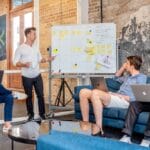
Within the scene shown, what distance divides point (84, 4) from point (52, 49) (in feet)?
4.80

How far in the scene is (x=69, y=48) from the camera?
18.8ft

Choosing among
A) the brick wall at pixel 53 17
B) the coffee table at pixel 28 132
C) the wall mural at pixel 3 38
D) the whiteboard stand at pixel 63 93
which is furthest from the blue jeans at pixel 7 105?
the wall mural at pixel 3 38

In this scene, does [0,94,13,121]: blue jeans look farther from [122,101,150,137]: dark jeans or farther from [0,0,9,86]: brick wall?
[0,0,9,86]: brick wall

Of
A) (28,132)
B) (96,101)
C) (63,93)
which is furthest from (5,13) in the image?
(28,132)

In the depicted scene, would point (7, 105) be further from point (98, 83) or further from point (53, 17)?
point (53, 17)

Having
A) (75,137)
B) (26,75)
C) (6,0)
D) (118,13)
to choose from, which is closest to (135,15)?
(118,13)

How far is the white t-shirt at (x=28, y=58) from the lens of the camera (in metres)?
5.21

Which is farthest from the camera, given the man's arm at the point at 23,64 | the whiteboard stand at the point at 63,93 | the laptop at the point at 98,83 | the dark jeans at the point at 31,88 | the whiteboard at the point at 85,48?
the whiteboard stand at the point at 63,93

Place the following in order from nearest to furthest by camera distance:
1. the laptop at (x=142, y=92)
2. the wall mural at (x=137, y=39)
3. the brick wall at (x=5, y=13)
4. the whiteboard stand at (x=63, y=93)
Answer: the laptop at (x=142, y=92), the wall mural at (x=137, y=39), the whiteboard stand at (x=63, y=93), the brick wall at (x=5, y=13)

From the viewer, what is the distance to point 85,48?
568 cm

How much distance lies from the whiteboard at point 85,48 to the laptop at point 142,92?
5.84 feet

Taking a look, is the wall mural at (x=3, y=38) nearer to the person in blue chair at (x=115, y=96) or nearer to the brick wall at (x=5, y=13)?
the brick wall at (x=5, y=13)

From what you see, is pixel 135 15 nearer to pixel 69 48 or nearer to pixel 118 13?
Result: pixel 118 13

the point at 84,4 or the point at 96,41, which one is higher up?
the point at 84,4
